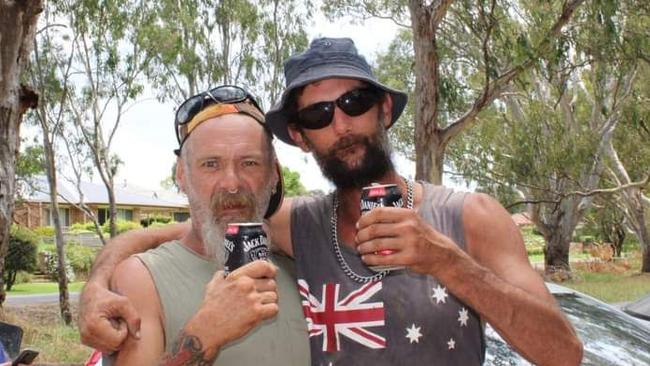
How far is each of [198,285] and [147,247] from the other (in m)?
0.52

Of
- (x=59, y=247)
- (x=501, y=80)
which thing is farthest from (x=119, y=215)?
(x=501, y=80)

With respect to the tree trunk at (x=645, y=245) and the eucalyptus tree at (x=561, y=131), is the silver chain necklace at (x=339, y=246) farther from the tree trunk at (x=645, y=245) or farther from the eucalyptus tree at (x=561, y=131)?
the tree trunk at (x=645, y=245)

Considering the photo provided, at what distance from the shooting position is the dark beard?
2285 millimetres

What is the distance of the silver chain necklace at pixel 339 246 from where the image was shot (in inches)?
87.3

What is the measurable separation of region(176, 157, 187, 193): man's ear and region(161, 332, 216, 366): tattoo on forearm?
593mm

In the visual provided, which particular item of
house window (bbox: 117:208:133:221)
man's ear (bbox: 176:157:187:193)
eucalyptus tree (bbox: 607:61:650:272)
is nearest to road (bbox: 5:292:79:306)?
eucalyptus tree (bbox: 607:61:650:272)

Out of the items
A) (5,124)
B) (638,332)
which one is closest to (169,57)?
(5,124)

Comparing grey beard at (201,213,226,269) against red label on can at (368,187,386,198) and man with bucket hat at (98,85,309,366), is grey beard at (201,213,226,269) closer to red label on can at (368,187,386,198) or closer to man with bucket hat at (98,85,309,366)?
man with bucket hat at (98,85,309,366)

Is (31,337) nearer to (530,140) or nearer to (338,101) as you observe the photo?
(338,101)

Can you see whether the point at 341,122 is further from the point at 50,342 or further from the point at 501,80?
the point at 501,80

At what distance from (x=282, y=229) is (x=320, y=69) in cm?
54

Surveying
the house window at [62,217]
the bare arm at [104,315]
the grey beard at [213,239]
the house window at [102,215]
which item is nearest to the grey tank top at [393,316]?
the grey beard at [213,239]

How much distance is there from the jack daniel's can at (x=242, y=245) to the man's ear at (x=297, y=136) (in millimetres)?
575

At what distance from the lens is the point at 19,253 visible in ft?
80.7
